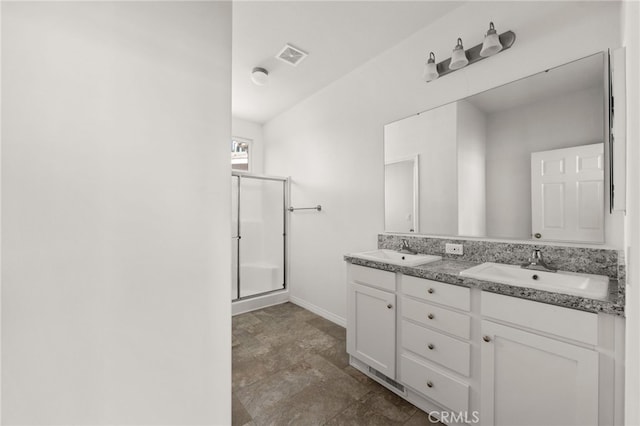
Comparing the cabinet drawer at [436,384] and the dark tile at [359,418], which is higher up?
the cabinet drawer at [436,384]

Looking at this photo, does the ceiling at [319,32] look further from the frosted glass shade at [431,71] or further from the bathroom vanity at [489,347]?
the bathroom vanity at [489,347]

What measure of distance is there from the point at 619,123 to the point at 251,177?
3350 millimetres

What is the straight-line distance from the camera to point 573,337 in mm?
1082

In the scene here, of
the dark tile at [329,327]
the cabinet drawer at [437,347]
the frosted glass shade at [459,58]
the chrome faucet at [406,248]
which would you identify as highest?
the frosted glass shade at [459,58]

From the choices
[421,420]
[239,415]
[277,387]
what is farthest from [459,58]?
[239,415]

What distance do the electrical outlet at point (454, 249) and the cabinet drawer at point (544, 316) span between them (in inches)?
24.7

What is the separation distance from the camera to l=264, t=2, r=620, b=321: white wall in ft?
5.07

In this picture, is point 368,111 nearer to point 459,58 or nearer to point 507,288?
point 459,58

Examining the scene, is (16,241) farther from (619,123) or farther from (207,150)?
(619,123)

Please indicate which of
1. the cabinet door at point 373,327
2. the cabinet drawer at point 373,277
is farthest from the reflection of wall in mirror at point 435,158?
the cabinet door at point 373,327

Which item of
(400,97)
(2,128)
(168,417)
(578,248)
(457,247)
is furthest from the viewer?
(400,97)

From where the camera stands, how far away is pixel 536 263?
5.07 ft

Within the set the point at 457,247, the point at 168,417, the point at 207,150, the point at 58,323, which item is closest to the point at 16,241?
the point at 58,323

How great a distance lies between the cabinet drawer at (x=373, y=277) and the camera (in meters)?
1.76
